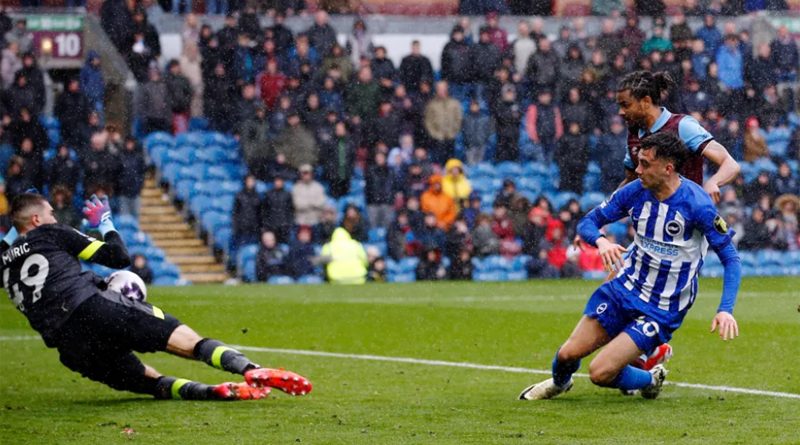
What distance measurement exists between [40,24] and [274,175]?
528 cm

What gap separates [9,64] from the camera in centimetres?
2289

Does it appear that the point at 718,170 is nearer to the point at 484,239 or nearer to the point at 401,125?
the point at 484,239

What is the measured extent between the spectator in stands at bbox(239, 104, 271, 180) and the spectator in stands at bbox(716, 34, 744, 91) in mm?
8426

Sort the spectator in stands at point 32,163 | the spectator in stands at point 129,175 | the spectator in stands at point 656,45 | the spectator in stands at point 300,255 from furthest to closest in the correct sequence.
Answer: the spectator in stands at point 656,45
the spectator in stands at point 300,255
the spectator in stands at point 129,175
the spectator in stands at point 32,163

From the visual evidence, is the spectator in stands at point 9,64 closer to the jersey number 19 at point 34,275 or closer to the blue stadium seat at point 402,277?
the blue stadium seat at point 402,277

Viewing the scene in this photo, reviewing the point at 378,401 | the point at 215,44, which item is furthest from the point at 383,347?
Answer: the point at 215,44

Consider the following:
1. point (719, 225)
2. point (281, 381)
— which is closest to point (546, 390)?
point (719, 225)

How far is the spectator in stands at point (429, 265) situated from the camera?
23.0m

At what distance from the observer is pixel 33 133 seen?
2206cm

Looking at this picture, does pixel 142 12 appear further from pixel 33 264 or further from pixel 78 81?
pixel 33 264

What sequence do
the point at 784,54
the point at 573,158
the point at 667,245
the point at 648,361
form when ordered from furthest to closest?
the point at 784,54 < the point at 573,158 < the point at 648,361 < the point at 667,245

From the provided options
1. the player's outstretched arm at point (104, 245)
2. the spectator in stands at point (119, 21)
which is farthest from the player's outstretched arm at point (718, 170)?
the spectator in stands at point (119, 21)

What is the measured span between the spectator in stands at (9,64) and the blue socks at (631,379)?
1581 cm

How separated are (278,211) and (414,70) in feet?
12.6
